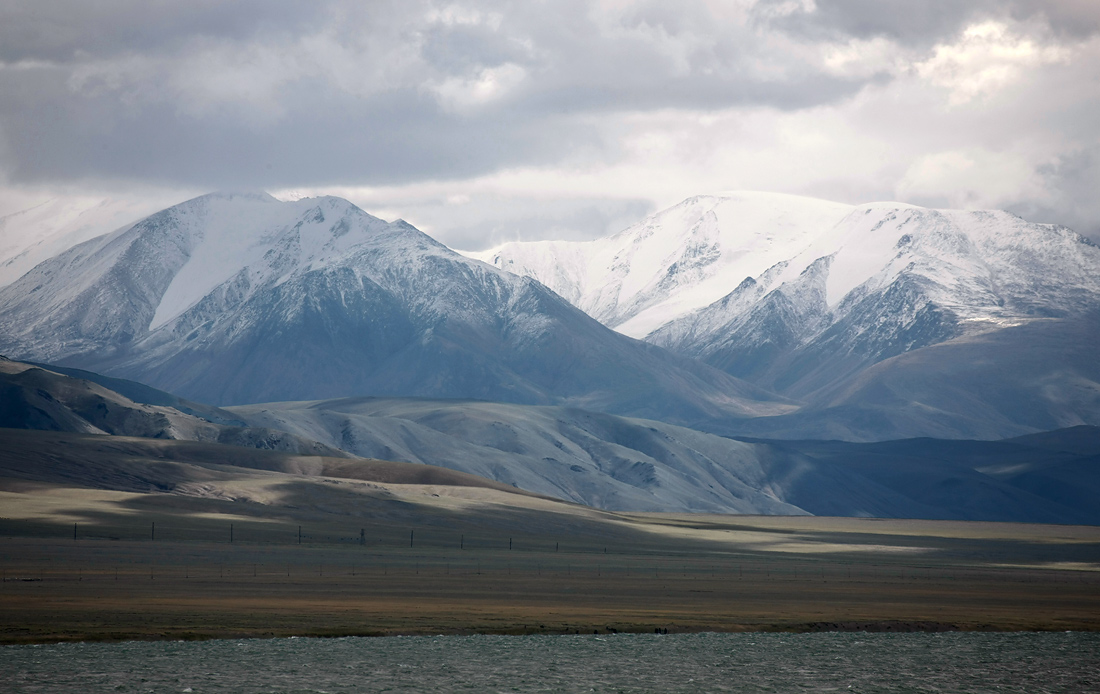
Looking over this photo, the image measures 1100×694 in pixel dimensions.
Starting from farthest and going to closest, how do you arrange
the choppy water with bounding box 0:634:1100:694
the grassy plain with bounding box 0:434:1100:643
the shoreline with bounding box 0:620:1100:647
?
the grassy plain with bounding box 0:434:1100:643, the shoreline with bounding box 0:620:1100:647, the choppy water with bounding box 0:634:1100:694

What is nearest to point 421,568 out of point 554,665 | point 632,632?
point 632,632

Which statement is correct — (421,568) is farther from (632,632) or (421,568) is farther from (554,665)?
(554,665)

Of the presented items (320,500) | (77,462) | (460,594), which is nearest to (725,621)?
(460,594)

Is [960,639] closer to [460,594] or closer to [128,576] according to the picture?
[460,594]

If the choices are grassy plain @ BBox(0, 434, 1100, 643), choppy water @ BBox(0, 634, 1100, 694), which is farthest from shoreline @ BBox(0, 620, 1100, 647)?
choppy water @ BBox(0, 634, 1100, 694)

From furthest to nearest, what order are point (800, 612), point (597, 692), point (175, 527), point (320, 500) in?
point (320, 500) < point (175, 527) < point (800, 612) < point (597, 692)

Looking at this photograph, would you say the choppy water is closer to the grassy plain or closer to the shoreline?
the shoreline

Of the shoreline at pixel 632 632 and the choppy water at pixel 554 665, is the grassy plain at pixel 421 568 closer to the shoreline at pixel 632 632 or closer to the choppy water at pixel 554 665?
the shoreline at pixel 632 632

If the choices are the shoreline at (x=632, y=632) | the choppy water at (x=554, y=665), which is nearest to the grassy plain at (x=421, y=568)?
the shoreline at (x=632, y=632)
